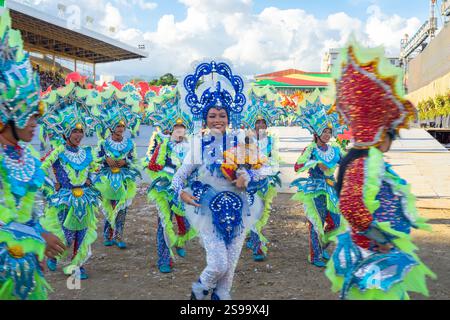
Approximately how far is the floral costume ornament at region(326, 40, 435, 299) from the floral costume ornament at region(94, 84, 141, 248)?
13.8 ft

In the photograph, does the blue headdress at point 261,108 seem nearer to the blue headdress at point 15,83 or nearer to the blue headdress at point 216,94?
the blue headdress at point 216,94

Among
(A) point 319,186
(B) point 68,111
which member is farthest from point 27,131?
(A) point 319,186

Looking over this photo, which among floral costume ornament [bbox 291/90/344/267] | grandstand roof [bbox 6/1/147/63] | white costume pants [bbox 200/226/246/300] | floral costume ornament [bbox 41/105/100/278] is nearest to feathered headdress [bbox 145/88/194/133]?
floral costume ornament [bbox 41/105/100/278]

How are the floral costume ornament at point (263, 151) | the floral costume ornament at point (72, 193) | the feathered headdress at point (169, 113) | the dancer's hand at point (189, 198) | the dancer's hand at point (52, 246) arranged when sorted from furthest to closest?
the feathered headdress at point (169, 113) < the floral costume ornament at point (263, 151) < the floral costume ornament at point (72, 193) < the dancer's hand at point (189, 198) < the dancer's hand at point (52, 246)

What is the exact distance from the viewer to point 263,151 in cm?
660

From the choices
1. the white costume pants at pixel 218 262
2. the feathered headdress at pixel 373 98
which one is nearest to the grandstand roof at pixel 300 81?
the white costume pants at pixel 218 262

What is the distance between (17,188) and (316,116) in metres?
3.90

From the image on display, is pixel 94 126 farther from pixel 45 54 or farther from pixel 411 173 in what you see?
pixel 45 54

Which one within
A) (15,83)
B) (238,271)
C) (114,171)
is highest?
(15,83)

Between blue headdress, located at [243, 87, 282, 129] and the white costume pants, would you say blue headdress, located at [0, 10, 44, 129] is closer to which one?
the white costume pants

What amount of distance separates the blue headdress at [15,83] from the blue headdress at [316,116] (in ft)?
12.2

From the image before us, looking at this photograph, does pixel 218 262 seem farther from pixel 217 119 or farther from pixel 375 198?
pixel 375 198

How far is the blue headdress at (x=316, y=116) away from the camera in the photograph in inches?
223

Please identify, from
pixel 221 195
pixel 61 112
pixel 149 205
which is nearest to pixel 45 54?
pixel 149 205
